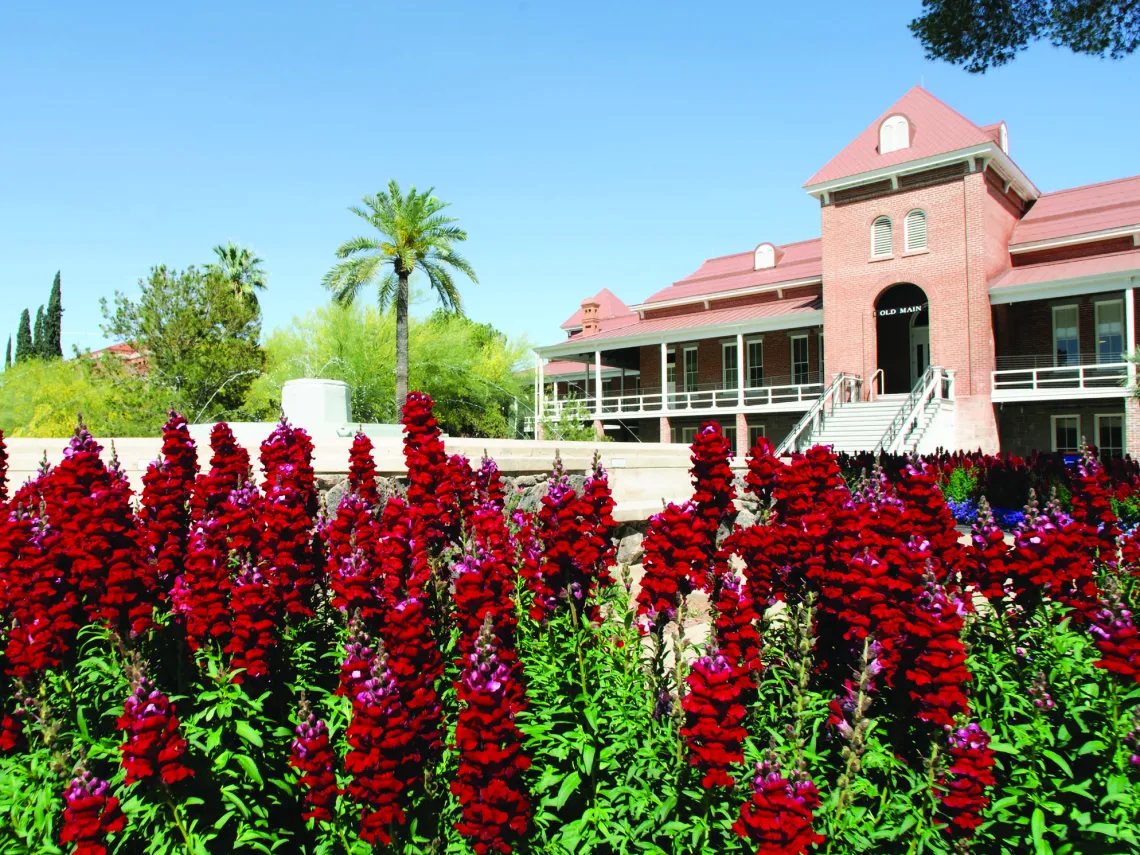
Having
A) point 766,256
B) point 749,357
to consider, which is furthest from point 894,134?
point 749,357

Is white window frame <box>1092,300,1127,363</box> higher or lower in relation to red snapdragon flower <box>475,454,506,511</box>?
higher

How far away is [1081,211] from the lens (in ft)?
82.9

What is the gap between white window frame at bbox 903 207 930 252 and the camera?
24.5m

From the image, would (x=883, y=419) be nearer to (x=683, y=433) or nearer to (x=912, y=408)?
(x=912, y=408)

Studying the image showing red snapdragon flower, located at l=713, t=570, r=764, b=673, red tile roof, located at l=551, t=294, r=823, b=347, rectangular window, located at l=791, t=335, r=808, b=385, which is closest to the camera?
red snapdragon flower, located at l=713, t=570, r=764, b=673

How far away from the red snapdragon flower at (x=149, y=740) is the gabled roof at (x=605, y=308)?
144 feet

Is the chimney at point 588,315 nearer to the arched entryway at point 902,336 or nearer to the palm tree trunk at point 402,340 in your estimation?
the palm tree trunk at point 402,340

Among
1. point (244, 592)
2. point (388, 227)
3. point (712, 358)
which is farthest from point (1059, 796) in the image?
point (712, 358)

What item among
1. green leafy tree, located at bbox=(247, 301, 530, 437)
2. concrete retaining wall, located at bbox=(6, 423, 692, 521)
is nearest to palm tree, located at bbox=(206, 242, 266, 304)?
green leafy tree, located at bbox=(247, 301, 530, 437)

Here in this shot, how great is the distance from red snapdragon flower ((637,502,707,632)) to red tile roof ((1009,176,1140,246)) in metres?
25.2

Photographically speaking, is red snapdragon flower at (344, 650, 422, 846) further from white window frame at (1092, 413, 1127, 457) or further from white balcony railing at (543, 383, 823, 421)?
white window frame at (1092, 413, 1127, 457)

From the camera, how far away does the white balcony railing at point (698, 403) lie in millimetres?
26814

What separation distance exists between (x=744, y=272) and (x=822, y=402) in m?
10.5

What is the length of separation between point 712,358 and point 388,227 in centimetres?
1316
